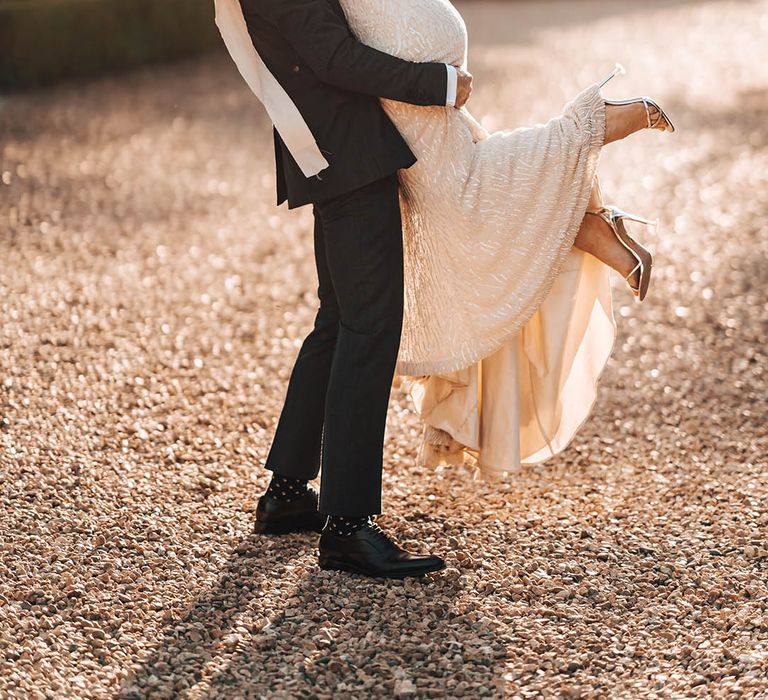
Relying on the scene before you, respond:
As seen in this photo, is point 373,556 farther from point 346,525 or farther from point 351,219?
point 351,219

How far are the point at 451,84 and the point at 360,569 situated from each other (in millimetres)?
1306

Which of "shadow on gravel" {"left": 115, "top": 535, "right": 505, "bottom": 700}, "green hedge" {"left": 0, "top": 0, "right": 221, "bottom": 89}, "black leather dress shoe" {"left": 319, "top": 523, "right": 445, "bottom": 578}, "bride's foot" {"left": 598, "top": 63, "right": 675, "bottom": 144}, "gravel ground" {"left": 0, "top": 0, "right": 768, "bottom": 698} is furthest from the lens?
"green hedge" {"left": 0, "top": 0, "right": 221, "bottom": 89}

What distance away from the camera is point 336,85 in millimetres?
2852

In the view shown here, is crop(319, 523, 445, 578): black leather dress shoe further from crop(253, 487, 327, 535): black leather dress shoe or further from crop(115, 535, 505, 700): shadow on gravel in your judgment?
crop(253, 487, 327, 535): black leather dress shoe

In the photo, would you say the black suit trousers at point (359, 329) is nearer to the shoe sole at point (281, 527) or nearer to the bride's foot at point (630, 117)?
the shoe sole at point (281, 527)

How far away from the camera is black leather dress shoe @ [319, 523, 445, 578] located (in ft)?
10.2

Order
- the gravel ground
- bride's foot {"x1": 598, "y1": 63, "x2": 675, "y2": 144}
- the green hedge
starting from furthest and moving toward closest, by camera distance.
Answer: the green hedge < bride's foot {"x1": 598, "y1": 63, "x2": 675, "y2": 144} < the gravel ground

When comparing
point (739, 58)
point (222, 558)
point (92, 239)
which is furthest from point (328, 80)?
point (739, 58)

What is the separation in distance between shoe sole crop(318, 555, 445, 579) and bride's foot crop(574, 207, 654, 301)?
0.93 m

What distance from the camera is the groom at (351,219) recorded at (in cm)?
282

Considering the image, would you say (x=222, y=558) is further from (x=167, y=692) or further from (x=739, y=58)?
(x=739, y=58)

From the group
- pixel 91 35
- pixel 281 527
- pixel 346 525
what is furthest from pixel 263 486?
pixel 91 35

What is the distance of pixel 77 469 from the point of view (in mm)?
3795

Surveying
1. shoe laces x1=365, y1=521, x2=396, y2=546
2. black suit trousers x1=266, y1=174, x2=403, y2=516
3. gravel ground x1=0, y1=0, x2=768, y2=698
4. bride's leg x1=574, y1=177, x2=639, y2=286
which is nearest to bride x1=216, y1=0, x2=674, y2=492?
bride's leg x1=574, y1=177, x2=639, y2=286
